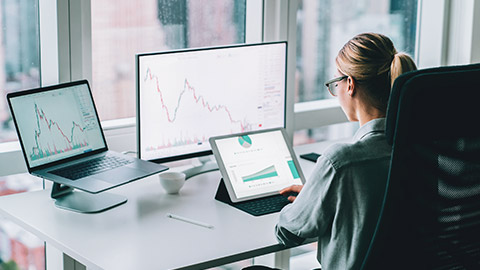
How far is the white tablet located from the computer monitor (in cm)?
18

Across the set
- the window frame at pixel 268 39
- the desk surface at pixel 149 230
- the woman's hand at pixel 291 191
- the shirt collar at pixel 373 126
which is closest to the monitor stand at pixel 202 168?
the desk surface at pixel 149 230

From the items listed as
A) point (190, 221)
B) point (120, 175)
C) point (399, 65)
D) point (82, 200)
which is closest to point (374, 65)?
point (399, 65)

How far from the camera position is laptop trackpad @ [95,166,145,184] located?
204 cm

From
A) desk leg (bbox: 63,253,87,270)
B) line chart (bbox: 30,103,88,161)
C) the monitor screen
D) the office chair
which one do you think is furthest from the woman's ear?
desk leg (bbox: 63,253,87,270)

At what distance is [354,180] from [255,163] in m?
0.62

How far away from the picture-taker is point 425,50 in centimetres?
349


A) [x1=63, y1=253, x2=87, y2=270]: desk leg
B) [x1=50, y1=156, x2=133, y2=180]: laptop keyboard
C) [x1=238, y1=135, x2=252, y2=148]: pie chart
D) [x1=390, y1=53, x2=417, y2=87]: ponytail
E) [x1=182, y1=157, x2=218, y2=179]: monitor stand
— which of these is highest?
[x1=390, y1=53, x2=417, y2=87]: ponytail

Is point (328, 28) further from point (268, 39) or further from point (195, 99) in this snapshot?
point (195, 99)

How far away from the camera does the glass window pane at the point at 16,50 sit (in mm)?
2250

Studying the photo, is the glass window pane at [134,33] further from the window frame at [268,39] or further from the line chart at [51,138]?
the line chart at [51,138]

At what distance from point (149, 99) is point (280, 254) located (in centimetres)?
105

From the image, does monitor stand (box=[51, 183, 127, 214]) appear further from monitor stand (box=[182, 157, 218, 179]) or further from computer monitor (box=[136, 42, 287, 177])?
monitor stand (box=[182, 157, 218, 179])

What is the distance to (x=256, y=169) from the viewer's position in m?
2.19

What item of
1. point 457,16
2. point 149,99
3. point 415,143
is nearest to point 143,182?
point 149,99
